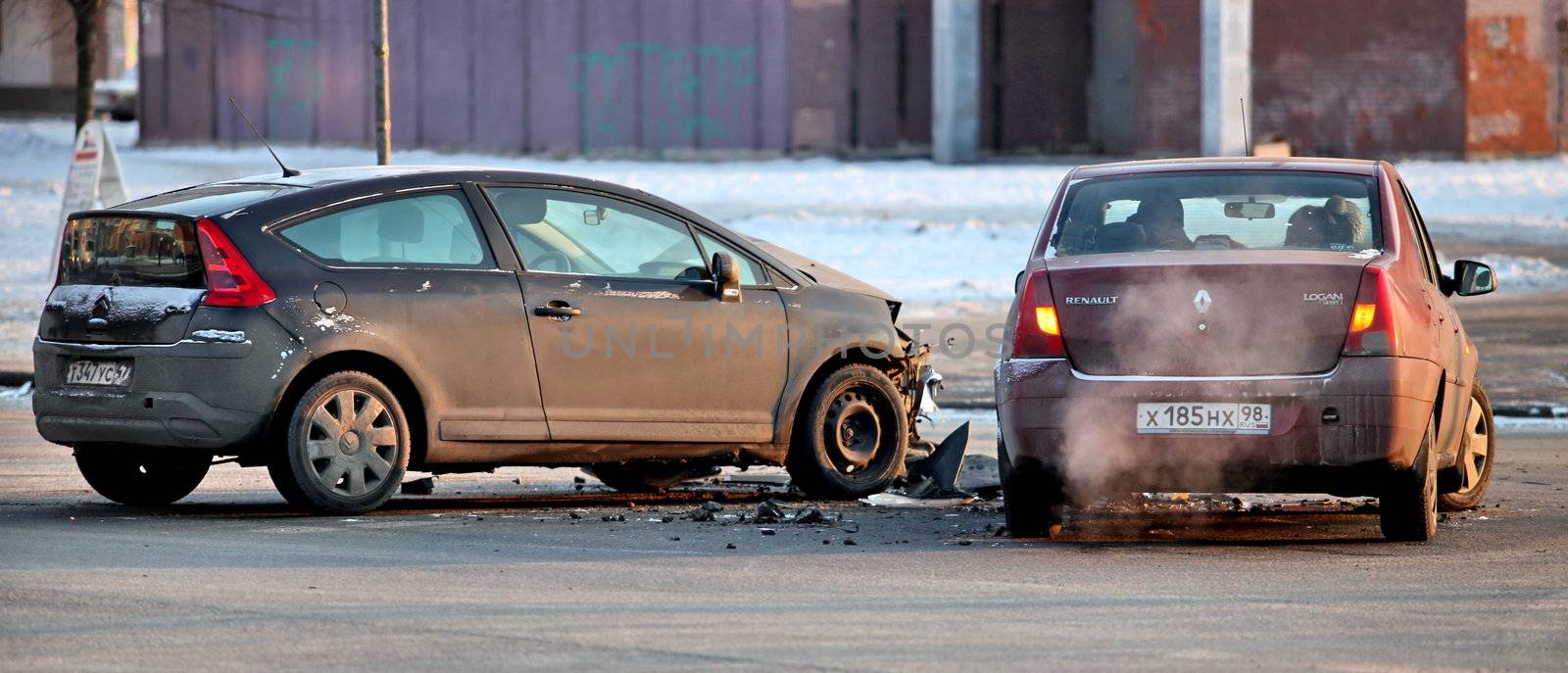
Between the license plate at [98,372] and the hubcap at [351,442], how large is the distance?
30.9 inches

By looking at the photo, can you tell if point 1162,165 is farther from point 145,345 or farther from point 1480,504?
point 145,345

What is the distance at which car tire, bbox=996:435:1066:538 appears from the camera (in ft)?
27.3

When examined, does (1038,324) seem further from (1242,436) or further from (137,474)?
(137,474)

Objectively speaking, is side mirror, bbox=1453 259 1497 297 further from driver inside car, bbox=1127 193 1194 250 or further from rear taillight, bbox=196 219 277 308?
rear taillight, bbox=196 219 277 308

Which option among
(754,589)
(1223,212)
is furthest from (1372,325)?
(754,589)

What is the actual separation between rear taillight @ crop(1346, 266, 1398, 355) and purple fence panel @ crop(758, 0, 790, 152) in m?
32.8

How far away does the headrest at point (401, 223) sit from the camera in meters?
9.05

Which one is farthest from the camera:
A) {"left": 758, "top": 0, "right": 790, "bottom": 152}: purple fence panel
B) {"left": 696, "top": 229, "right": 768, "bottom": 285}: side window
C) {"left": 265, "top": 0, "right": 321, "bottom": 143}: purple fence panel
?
{"left": 265, "top": 0, "right": 321, "bottom": 143}: purple fence panel

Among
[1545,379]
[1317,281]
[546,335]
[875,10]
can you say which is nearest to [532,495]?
[546,335]

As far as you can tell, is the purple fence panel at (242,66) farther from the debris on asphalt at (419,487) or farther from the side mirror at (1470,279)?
the side mirror at (1470,279)

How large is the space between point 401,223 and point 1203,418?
135 inches

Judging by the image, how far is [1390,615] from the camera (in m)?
6.71

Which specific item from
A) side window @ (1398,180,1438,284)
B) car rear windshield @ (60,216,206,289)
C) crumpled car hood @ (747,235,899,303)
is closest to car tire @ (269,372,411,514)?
car rear windshield @ (60,216,206,289)

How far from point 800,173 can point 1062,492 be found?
95.1ft
